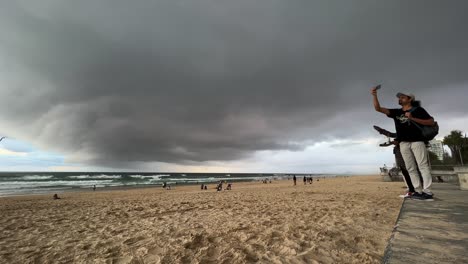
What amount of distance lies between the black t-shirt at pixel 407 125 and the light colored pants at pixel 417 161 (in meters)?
0.10

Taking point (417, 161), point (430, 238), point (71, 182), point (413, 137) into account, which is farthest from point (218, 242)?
point (71, 182)

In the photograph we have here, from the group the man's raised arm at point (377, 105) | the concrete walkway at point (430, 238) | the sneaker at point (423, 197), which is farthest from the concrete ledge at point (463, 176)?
the concrete walkway at point (430, 238)

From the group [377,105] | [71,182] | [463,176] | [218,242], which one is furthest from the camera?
[71,182]

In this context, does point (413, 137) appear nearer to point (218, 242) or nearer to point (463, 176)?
point (463, 176)

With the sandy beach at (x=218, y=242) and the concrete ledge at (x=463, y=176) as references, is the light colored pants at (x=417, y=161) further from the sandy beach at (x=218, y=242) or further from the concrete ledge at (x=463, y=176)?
the concrete ledge at (x=463, y=176)

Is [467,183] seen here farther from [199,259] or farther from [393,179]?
[393,179]

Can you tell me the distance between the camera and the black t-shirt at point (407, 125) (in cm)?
364

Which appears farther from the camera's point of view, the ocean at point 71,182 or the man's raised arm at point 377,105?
the ocean at point 71,182

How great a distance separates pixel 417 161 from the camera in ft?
12.1

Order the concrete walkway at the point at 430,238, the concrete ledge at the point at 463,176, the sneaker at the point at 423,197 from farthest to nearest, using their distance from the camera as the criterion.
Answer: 1. the concrete ledge at the point at 463,176
2. the sneaker at the point at 423,197
3. the concrete walkway at the point at 430,238

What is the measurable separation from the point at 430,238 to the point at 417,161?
256 cm

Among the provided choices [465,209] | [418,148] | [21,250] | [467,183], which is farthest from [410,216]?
[21,250]

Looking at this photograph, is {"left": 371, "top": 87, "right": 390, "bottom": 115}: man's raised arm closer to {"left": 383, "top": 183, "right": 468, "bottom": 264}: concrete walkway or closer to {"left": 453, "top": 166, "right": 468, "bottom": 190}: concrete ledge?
{"left": 383, "top": 183, "right": 468, "bottom": 264}: concrete walkway

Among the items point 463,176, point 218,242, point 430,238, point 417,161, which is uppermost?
point 417,161
